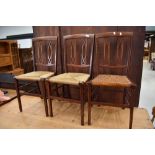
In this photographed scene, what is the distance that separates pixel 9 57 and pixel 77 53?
1401mm

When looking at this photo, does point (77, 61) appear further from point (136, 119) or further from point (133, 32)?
point (136, 119)

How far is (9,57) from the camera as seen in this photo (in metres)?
2.63

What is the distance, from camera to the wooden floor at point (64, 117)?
1549 mm

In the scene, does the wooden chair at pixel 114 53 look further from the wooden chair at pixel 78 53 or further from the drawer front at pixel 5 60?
the drawer front at pixel 5 60

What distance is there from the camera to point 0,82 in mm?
2865

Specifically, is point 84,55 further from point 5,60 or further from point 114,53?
point 5,60

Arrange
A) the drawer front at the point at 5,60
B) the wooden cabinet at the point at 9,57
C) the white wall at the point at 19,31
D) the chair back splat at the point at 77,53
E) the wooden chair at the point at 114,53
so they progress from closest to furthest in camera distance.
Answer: the wooden chair at the point at 114,53
the chair back splat at the point at 77,53
the white wall at the point at 19,31
the wooden cabinet at the point at 9,57
the drawer front at the point at 5,60

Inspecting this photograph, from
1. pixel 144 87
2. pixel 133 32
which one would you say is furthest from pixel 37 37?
pixel 144 87

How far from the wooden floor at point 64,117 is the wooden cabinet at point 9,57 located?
80 centimetres

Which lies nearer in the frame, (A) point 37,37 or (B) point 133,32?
(B) point 133,32

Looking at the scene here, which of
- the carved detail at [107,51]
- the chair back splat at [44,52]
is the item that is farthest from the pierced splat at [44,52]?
the carved detail at [107,51]

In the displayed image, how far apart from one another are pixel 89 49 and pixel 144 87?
3541 mm

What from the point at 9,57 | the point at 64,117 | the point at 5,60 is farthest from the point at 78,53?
the point at 5,60
